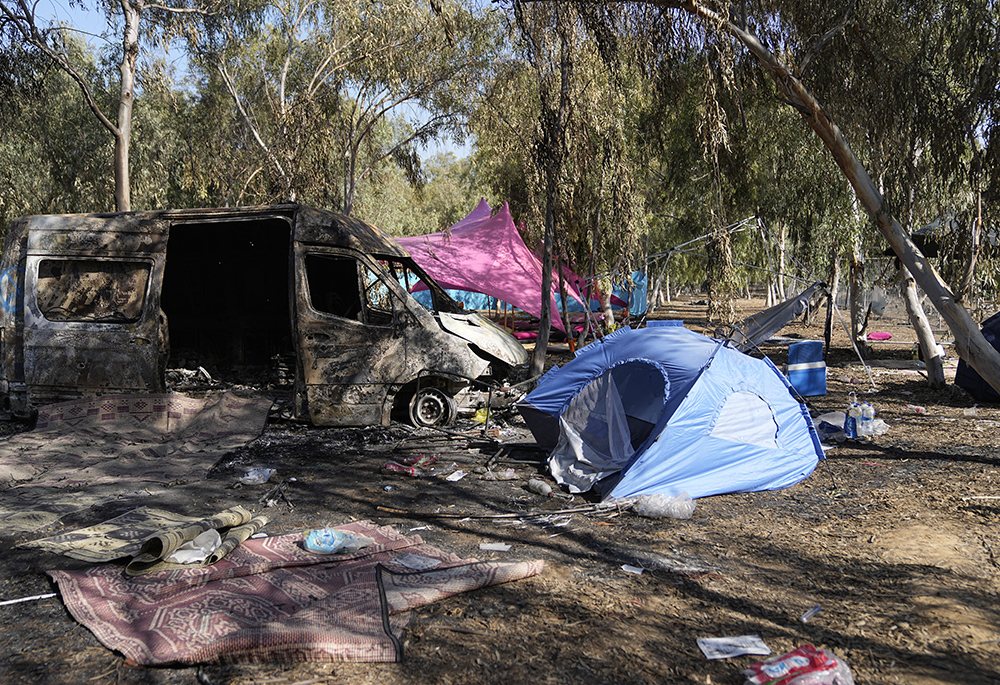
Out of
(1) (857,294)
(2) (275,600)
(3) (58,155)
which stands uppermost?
(3) (58,155)

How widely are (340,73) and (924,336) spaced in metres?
13.3

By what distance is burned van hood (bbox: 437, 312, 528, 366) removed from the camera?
8180 millimetres

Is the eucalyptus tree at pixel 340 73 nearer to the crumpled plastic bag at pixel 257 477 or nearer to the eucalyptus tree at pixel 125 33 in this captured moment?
the eucalyptus tree at pixel 125 33

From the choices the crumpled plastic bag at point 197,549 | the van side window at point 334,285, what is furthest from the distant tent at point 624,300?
the crumpled plastic bag at point 197,549

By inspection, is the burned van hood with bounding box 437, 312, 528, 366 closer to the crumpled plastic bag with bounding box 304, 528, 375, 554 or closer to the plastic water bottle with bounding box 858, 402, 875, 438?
the crumpled plastic bag with bounding box 304, 528, 375, 554

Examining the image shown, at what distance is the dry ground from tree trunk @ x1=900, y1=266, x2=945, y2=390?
3.82 m

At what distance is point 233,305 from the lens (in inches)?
407

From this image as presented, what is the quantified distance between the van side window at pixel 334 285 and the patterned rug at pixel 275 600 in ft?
12.1

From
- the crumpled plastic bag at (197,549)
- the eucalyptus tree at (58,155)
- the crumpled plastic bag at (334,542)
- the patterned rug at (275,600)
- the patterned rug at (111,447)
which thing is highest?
the eucalyptus tree at (58,155)

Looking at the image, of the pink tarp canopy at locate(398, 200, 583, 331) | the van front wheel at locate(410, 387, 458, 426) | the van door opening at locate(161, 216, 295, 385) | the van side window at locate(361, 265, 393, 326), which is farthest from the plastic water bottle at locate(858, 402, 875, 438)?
the pink tarp canopy at locate(398, 200, 583, 331)

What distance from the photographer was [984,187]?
751cm

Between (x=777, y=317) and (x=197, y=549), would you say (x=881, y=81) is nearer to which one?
(x=777, y=317)

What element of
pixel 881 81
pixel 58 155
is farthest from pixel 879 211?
pixel 58 155

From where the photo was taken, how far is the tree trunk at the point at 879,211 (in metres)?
7.18
